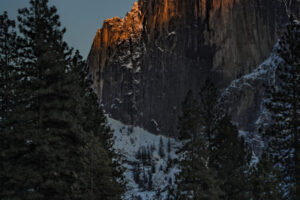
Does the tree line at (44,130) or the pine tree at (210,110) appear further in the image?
the pine tree at (210,110)

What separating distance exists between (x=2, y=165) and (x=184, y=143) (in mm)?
13980

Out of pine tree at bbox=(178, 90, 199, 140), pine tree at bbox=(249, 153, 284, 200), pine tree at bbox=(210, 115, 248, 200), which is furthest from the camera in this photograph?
pine tree at bbox=(210, 115, 248, 200)

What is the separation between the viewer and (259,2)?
181250 millimetres

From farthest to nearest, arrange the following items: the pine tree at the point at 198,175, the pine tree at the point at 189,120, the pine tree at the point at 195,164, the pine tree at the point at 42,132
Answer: the pine tree at the point at 189,120
the pine tree at the point at 195,164
the pine tree at the point at 198,175
the pine tree at the point at 42,132

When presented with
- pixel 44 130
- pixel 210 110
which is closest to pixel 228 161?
pixel 210 110

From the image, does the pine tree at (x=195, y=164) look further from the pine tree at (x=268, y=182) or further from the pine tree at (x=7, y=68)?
the pine tree at (x=7, y=68)

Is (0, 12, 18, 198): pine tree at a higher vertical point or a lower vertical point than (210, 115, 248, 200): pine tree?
higher

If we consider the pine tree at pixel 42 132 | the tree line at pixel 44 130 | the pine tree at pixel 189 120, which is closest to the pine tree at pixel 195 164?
the pine tree at pixel 189 120

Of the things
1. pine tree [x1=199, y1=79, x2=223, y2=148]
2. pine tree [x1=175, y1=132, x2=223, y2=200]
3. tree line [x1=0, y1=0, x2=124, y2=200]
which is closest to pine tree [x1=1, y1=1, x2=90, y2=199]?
tree line [x1=0, y1=0, x2=124, y2=200]

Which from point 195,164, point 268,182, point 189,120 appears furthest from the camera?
point 189,120

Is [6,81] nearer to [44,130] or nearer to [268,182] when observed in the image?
[44,130]

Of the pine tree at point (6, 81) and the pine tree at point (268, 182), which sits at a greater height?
the pine tree at point (6, 81)

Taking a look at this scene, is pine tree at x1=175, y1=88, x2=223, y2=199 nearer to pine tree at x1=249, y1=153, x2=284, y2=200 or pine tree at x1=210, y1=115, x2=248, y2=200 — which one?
pine tree at x1=210, y1=115, x2=248, y2=200

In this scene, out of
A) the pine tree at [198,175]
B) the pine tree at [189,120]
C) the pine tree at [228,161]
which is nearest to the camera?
the pine tree at [198,175]
